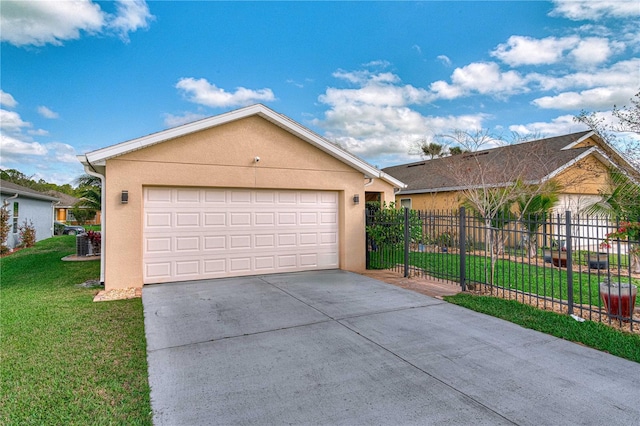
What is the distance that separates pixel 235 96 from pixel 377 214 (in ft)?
32.7

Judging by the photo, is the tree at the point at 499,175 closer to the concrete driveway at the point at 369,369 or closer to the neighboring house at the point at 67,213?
the concrete driveway at the point at 369,369

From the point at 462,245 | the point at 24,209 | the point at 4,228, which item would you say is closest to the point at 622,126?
the point at 462,245

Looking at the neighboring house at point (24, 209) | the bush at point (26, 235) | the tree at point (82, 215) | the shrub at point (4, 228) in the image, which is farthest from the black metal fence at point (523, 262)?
the tree at point (82, 215)

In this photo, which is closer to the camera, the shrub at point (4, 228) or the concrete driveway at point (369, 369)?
the concrete driveway at point (369, 369)

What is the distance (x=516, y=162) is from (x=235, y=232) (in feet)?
36.3

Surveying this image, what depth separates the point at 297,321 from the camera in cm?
558

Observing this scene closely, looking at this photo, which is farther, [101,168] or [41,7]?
[41,7]

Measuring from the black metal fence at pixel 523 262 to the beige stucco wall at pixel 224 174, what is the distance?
1.05 m

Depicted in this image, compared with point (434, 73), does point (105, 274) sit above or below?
below

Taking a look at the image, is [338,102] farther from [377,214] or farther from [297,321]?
[297,321]

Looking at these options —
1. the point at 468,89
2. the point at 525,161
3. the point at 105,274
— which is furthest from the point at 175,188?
the point at 468,89

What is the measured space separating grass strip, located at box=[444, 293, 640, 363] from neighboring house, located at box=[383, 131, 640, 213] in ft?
12.6

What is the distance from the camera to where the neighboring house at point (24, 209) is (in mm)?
16938

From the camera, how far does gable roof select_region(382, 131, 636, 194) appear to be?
40.6 ft
